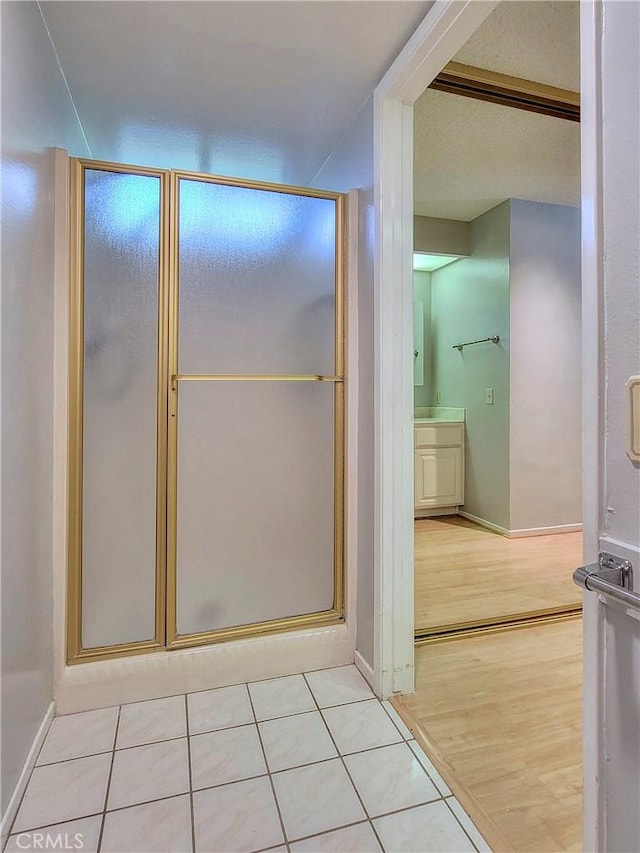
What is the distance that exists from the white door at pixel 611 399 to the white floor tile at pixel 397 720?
0.76 m

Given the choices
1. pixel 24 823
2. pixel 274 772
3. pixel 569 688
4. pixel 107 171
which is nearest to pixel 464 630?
pixel 569 688

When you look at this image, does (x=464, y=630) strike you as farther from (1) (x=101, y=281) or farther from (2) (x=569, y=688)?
(1) (x=101, y=281)

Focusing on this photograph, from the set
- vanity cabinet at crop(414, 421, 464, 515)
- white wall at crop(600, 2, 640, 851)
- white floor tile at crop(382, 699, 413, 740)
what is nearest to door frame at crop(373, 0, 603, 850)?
white floor tile at crop(382, 699, 413, 740)

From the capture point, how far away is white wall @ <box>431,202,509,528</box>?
3.56 meters

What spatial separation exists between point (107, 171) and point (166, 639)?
1.70 m

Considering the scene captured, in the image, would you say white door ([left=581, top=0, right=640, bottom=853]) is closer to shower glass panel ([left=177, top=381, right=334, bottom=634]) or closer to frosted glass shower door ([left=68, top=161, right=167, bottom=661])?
shower glass panel ([left=177, top=381, right=334, bottom=634])

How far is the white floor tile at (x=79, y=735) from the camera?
1.42 metres

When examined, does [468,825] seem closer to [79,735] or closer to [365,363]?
[79,735]

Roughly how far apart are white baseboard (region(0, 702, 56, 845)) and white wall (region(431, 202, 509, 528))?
3.09 m

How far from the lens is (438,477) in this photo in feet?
13.0

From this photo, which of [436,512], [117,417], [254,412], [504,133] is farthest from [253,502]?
[436,512]

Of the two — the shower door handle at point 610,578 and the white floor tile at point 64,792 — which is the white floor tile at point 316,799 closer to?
the white floor tile at point 64,792

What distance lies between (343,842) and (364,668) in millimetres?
684

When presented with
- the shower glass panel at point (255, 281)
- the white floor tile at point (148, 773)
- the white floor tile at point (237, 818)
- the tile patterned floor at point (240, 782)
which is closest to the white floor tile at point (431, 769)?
the tile patterned floor at point (240, 782)
